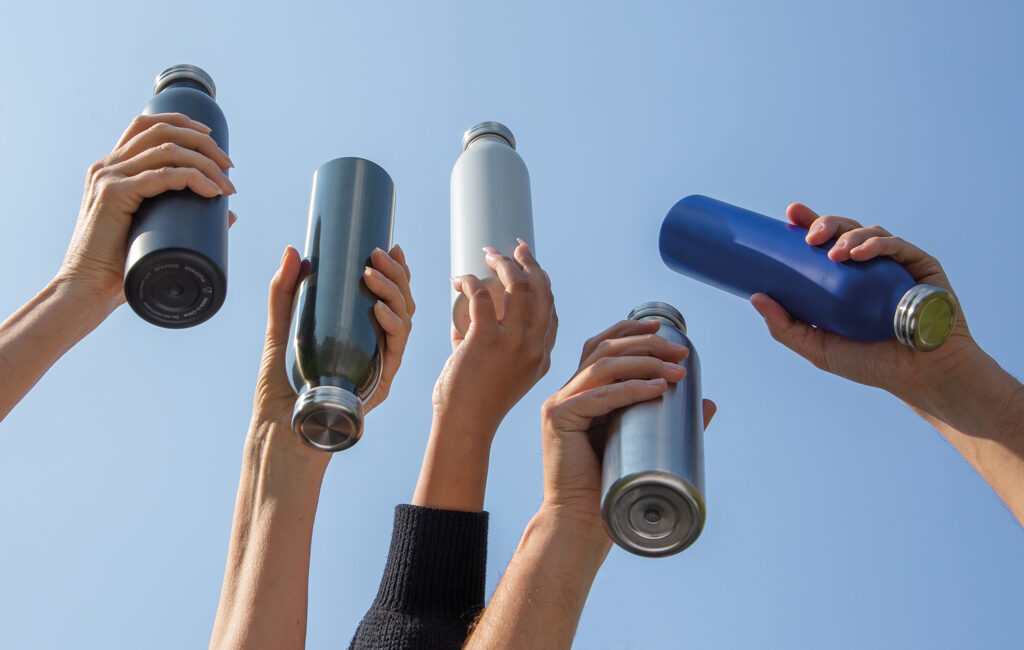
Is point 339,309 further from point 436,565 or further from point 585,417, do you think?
point 436,565

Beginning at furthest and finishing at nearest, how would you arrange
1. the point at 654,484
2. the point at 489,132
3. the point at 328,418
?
1. the point at 489,132
2. the point at 328,418
3. the point at 654,484

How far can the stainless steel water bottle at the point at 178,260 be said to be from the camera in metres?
1.79

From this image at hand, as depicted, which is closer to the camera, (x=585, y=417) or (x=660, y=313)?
(x=585, y=417)

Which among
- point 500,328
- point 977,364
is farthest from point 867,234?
point 500,328

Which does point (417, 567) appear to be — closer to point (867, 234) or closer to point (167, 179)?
point (167, 179)

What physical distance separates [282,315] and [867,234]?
127 cm

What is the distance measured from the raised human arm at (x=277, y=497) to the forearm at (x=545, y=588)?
415 millimetres

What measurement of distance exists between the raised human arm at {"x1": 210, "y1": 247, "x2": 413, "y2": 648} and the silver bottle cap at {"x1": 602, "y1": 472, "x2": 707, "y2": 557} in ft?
1.84

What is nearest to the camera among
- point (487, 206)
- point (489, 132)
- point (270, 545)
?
point (270, 545)

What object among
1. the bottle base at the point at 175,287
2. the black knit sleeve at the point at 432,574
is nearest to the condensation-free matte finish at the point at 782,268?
the black knit sleeve at the point at 432,574

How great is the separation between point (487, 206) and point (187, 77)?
0.78 metres

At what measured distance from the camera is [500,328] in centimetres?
228

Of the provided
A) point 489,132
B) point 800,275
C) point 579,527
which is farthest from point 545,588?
point 489,132

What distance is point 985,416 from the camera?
90.9 inches
